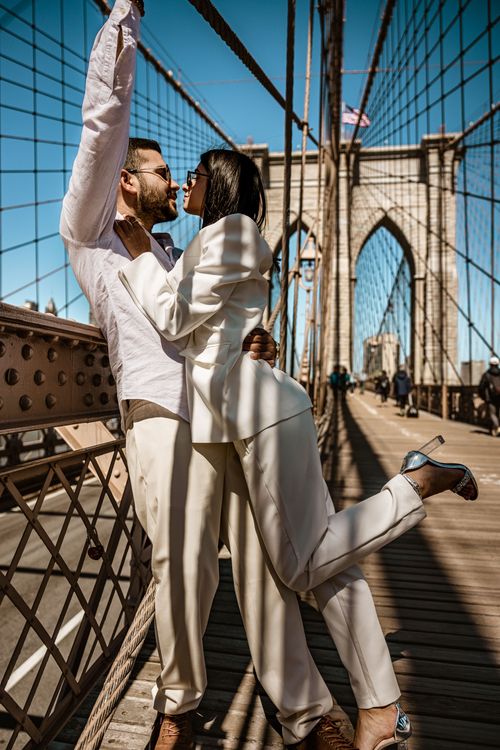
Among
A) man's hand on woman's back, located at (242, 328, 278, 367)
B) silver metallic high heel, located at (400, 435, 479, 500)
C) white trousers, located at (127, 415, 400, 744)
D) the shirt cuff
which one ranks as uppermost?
the shirt cuff

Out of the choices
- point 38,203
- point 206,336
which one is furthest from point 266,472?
point 38,203

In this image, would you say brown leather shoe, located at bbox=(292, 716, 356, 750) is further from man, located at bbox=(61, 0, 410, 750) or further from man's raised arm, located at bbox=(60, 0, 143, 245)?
man's raised arm, located at bbox=(60, 0, 143, 245)

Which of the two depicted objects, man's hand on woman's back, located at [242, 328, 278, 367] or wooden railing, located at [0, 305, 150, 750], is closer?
man's hand on woman's back, located at [242, 328, 278, 367]

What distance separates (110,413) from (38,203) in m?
6.66

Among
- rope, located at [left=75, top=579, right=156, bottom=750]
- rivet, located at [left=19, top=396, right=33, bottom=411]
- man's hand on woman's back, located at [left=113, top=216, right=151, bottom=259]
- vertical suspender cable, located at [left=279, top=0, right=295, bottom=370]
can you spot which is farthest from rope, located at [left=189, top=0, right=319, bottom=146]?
rope, located at [left=75, top=579, right=156, bottom=750]

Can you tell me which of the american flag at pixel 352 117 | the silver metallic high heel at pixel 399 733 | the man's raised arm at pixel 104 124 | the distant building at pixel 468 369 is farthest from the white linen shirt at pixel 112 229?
the american flag at pixel 352 117

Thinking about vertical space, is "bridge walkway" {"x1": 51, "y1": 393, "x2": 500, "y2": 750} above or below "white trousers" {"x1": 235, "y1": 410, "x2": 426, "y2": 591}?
below

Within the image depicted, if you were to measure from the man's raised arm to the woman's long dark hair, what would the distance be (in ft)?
0.50

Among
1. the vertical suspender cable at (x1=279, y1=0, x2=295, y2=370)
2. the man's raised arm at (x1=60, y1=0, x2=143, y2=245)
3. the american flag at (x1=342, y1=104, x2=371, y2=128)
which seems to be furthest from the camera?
the american flag at (x1=342, y1=104, x2=371, y2=128)

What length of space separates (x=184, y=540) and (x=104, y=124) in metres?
0.66

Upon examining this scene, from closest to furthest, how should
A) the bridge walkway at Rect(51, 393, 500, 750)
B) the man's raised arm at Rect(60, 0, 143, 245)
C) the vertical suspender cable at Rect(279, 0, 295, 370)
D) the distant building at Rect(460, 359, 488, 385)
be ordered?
1. the man's raised arm at Rect(60, 0, 143, 245)
2. the bridge walkway at Rect(51, 393, 500, 750)
3. the vertical suspender cable at Rect(279, 0, 295, 370)
4. the distant building at Rect(460, 359, 488, 385)

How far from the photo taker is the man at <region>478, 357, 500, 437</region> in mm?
6148

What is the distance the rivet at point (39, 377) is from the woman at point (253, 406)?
0.96 ft

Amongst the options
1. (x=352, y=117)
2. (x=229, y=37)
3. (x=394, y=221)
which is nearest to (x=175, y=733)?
(x=229, y=37)
